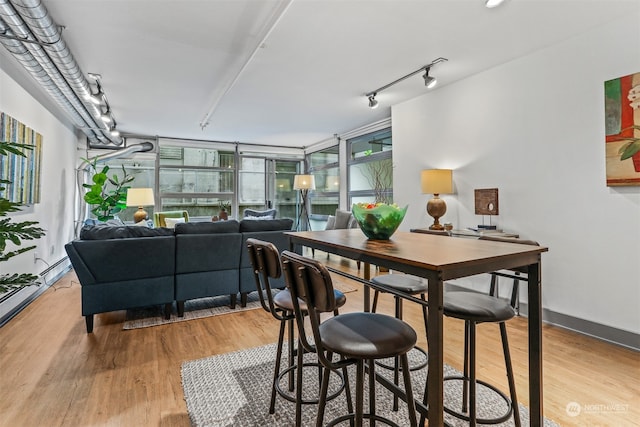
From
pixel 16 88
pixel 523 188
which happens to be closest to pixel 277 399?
pixel 523 188

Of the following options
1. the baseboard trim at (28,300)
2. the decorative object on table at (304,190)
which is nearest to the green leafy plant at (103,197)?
the baseboard trim at (28,300)

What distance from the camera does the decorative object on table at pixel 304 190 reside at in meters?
6.66

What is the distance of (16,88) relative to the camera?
3.30m

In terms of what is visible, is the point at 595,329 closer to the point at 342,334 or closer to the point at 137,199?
the point at 342,334

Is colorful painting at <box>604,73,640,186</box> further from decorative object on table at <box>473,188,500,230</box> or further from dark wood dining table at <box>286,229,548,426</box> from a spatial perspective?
dark wood dining table at <box>286,229,548,426</box>

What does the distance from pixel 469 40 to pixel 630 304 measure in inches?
96.4

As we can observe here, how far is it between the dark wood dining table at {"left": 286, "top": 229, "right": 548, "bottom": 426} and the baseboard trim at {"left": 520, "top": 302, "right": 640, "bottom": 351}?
125 cm

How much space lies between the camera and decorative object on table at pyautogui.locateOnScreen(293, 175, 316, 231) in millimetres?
6656

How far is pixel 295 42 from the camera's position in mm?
2826

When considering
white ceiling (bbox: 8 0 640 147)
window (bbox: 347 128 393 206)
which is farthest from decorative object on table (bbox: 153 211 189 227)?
window (bbox: 347 128 393 206)

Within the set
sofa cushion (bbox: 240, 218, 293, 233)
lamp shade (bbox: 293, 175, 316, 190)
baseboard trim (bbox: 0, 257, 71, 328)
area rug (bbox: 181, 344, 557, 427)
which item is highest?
lamp shade (bbox: 293, 175, 316, 190)

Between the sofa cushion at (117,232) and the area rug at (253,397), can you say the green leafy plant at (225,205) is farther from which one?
the area rug at (253,397)

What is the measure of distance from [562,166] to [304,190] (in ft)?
17.6

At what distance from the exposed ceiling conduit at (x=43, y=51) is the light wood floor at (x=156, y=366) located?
2.27 m
